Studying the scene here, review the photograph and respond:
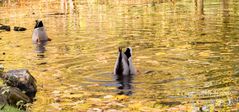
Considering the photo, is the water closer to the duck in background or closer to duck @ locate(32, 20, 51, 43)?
the duck in background

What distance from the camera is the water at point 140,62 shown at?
37.6 feet

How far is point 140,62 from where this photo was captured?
16109mm

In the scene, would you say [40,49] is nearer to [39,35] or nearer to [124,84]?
[39,35]

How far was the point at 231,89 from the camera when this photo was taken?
11.9m

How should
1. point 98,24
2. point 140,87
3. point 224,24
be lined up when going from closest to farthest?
point 140,87 → point 224,24 → point 98,24

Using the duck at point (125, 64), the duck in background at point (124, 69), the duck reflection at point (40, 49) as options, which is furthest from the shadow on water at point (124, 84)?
the duck reflection at point (40, 49)

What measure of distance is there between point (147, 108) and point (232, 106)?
183cm

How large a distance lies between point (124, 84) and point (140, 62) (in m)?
2.99

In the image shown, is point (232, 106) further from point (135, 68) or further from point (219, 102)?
point (135, 68)

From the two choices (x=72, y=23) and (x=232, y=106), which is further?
(x=72, y=23)

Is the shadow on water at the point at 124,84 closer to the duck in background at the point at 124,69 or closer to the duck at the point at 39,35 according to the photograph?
the duck in background at the point at 124,69

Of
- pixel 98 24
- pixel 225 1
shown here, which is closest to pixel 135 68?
pixel 98 24

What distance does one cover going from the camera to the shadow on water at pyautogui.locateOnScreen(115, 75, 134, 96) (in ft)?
40.6

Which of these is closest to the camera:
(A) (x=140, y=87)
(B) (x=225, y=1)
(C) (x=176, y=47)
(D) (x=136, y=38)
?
(A) (x=140, y=87)
